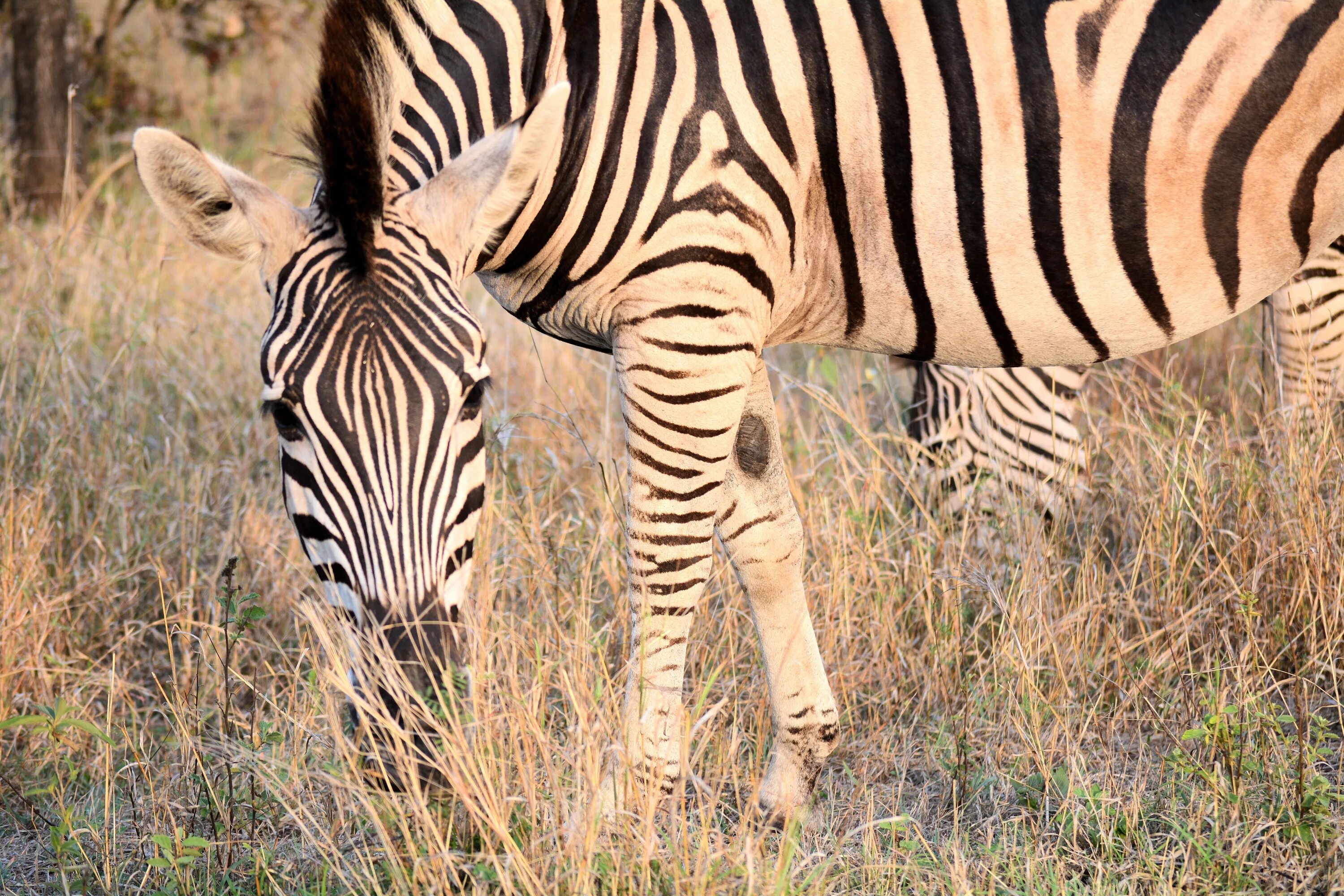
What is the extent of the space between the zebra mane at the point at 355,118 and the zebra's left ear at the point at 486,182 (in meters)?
0.12

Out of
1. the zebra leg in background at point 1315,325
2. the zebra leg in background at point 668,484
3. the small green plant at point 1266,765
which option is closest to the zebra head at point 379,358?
the zebra leg in background at point 668,484

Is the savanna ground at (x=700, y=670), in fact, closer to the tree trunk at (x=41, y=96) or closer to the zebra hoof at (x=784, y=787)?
the zebra hoof at (x=784, y=787)

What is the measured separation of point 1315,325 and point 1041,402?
1081mm

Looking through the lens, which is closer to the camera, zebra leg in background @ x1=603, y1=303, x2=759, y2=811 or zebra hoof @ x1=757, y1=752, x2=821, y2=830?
zebra leg in background @ x1=603, y1=303, x2=759, y2=811

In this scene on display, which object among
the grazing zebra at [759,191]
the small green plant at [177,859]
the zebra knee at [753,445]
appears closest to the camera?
the grazing zebra at [759,191]

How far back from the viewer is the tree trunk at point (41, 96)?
783 centimetres

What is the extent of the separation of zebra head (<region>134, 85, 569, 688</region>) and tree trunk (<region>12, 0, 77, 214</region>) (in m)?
6.46

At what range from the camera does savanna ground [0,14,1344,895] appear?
286 centimetres

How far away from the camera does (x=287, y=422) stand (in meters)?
2.56

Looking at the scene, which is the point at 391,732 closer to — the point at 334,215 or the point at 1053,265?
the point at 334,215

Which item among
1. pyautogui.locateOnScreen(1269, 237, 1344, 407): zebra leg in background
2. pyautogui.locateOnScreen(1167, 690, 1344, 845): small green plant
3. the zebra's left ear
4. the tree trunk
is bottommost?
pyautogui.locateOnScreen(1167, 690, 1344, 845): small green plant

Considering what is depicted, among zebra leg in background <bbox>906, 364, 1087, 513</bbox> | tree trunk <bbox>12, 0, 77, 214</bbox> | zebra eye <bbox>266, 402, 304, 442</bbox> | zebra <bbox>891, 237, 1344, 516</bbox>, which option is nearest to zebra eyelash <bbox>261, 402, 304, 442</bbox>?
zebra eye <bbox>266, 402, 304, 442</bbox>

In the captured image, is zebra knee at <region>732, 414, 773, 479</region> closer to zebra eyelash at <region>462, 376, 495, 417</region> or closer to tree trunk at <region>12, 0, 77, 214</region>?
zebra eyelash at <region>462, 376, 495, 417</region>

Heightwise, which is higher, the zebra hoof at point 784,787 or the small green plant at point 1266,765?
the small green plant at point 1266,765
